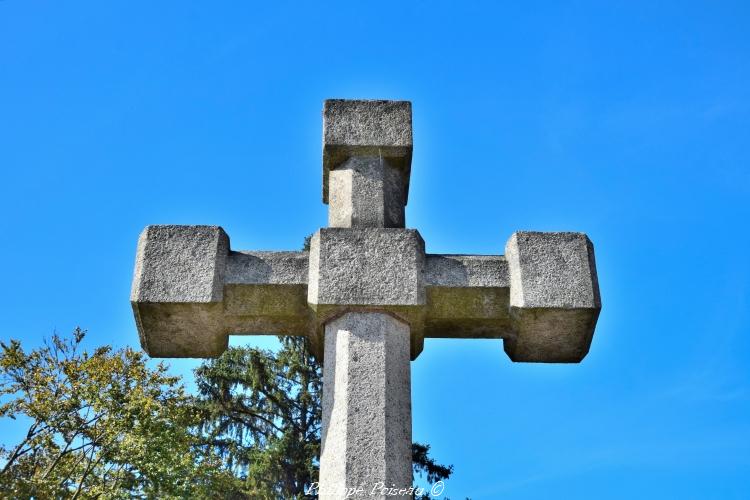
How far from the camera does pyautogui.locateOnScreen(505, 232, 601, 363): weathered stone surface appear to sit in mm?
4227

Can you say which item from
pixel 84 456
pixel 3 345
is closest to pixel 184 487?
pixel 84 456

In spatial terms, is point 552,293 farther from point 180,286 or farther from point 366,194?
point 180,286

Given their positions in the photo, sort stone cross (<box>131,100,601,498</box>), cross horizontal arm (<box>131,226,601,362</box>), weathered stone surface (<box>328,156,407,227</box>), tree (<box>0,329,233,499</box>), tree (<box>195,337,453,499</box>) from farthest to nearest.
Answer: tree (<box>195,337,453,499</box>)
tree (<box>0,329,233,499</box>)
weathered stone surface (<box>328,156,407,227</box>)
cross horizontal arm (<box>131,226,601,362</box>)
stone cross (<box>131,100,601,498</box>)

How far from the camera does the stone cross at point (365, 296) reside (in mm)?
4051

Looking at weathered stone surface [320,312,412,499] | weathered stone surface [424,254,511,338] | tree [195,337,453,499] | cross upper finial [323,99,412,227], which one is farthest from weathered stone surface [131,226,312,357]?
tree [195,337,453,499]

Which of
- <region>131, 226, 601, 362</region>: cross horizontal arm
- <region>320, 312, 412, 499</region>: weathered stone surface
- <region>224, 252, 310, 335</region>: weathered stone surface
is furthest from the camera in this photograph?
<region>224, 252, 310, 335</region>: weathered stone surface

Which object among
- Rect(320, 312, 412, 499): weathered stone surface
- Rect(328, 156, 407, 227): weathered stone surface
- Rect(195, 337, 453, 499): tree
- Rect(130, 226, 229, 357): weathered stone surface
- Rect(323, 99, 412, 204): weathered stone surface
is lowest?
Rect(320, 312, 412, 499): weathered stone surface

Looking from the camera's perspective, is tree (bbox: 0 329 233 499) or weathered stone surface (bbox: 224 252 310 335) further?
tree (bbox: 0 329 233 499)

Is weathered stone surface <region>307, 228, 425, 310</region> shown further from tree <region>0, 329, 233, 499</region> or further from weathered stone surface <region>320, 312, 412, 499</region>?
tree <region>0, 329, 233, 499</region>

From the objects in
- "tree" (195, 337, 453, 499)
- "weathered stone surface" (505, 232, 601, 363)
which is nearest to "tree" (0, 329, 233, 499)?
"tree" (195, 337, 453, 499)

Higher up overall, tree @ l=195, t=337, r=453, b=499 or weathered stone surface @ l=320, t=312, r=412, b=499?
tree @ l=195, t=337, r=453, b=499

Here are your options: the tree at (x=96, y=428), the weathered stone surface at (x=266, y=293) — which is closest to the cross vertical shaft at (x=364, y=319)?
the weathered stone surface at (x=266, y=293)

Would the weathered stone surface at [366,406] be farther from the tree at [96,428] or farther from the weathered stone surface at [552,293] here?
the tree at [96,428]

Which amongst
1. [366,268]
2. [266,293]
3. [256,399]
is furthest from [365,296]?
[256,399]
